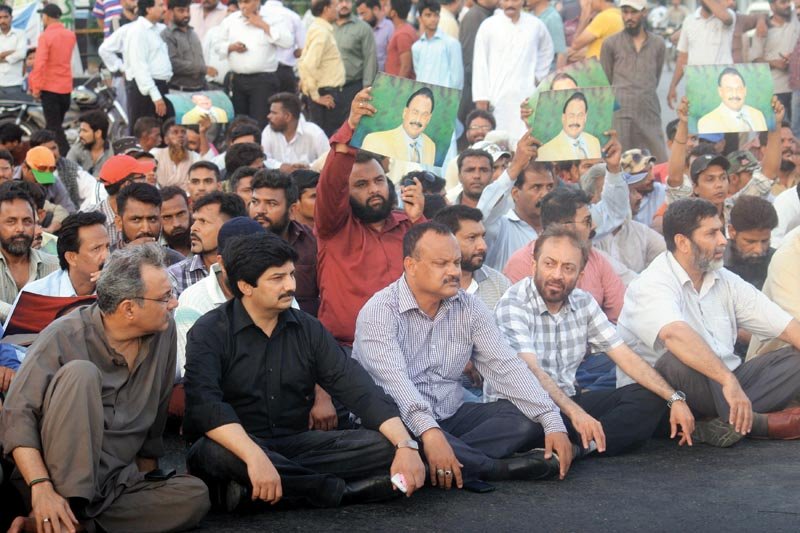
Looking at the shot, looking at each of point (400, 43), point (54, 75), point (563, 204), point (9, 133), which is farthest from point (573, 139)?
point (54, 75)

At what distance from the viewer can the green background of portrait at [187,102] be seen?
12.3 meters

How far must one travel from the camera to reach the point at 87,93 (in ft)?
50.4

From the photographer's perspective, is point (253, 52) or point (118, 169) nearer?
point (118, 169)

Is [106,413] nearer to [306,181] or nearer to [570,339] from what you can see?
[570,339]

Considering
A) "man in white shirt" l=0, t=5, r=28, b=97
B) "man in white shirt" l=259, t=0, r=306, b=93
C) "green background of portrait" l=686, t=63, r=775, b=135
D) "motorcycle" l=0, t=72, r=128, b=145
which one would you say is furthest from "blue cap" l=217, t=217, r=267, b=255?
"man in white shirt" l=0, t=5, r=28, b=97

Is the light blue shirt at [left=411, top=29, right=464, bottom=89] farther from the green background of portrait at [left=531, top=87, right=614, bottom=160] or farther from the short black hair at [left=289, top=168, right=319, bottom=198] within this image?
the short black hair at [left=289, top=168, right=319, bottom=198]

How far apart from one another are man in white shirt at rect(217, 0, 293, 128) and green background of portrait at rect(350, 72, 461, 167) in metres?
6.41

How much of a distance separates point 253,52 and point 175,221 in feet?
18.5

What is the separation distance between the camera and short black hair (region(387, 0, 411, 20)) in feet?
46.7

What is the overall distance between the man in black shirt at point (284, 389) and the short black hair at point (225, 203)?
1.70 meters

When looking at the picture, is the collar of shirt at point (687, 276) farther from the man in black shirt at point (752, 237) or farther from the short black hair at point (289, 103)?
the short black hair at point (289, 103)

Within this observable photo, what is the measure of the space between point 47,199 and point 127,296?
539 cm

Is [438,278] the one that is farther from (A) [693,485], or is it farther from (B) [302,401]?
(A) [693,485]

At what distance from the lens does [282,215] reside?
770 centimetres
